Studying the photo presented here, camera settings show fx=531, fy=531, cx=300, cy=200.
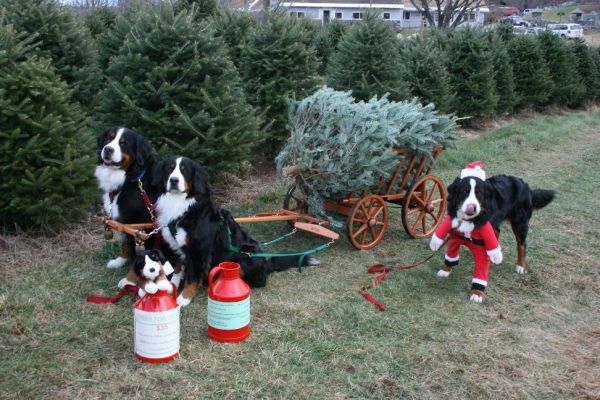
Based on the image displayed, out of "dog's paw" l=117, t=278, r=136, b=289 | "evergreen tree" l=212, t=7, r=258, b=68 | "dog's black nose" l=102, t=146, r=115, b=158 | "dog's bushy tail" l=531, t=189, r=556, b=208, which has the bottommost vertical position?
"dog's paw" l=117, t=278, r=136, b=289

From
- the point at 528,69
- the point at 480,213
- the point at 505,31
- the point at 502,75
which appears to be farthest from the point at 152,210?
the point at 505,31

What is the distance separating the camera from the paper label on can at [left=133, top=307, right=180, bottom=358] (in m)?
3.31

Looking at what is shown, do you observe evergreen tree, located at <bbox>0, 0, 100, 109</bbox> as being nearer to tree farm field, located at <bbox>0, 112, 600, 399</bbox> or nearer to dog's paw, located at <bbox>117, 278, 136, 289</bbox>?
tree farm field, located at <bbox>0, 112, 600, 399</bbox>

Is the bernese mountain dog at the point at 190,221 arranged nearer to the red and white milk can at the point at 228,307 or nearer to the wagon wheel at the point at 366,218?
the red and white milk can at the point at 228,307

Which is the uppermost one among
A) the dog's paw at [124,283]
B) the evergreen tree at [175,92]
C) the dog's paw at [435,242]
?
the evergreen tree at [175,92]

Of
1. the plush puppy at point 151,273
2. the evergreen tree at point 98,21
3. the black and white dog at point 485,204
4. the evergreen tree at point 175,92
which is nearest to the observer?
the plush puppy at point 151,273

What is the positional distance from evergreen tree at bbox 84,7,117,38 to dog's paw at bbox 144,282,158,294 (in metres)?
9.80

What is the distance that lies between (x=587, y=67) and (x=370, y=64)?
13344mm

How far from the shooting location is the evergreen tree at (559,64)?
17281 mm

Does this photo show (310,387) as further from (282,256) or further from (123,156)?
(123,156)

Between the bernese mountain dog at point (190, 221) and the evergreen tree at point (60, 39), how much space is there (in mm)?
4090

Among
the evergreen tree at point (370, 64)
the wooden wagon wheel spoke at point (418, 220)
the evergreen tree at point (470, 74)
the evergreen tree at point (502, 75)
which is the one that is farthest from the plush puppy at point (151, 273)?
the evergreen tree at point (502, 75)

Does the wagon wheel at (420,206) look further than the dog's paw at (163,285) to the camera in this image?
Yes

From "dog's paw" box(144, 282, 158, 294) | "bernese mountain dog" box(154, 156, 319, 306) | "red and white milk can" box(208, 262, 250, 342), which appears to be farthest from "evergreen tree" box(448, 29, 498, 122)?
"dog's paw" box(144, 282, 158, 294)
